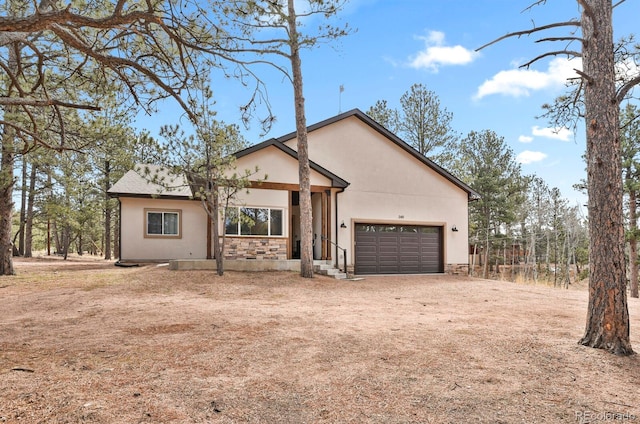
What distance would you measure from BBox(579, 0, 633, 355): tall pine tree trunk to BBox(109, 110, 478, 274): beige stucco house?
10103 mm

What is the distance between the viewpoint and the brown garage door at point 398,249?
15352 millimetres

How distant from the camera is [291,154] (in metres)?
14.1

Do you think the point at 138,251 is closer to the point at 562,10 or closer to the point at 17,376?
the point at 17,376

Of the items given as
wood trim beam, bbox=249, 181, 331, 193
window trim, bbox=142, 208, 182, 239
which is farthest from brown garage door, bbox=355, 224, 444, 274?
window trim, bbox=142, 208, 182, 239

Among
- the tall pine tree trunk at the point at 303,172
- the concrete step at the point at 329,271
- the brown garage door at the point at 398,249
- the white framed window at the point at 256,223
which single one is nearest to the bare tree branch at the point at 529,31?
the tall pine tree trunk at the point at 303,172

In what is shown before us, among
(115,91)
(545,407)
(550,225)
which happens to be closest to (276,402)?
(545,407)

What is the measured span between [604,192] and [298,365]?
410 cm

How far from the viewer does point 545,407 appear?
118 inches

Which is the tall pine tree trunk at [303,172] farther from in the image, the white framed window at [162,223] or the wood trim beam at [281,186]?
the white framed window at [162,223]

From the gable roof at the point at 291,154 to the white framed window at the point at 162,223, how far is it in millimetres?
4574

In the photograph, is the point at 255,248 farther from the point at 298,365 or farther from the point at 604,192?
the point at 604,192

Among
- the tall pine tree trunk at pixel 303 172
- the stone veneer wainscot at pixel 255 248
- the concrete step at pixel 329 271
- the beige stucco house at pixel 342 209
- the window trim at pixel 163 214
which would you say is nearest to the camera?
the tall pine tree trunk at pixel 303 172

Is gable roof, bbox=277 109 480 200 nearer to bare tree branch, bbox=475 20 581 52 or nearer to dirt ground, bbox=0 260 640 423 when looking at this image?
dirt ground, bbox=0 260 640 423

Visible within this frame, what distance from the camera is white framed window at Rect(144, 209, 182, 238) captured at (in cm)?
1562
